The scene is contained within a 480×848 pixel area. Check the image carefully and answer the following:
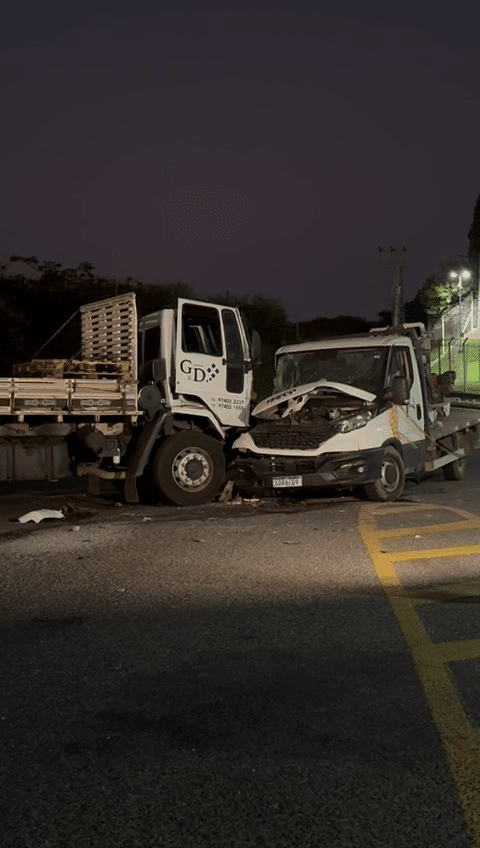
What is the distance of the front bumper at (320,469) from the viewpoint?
1192 cm

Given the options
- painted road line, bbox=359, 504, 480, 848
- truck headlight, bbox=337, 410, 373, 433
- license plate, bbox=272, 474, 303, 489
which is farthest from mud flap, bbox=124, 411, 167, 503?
painted road line, bbox=359, 504, 480, 848

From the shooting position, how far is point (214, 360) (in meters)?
13.1

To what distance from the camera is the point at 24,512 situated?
1199cm

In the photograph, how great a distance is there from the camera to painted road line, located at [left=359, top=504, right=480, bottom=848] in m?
3.47

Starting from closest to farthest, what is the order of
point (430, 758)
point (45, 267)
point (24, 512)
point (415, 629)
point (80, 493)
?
point (430, 758) → point (415, 629) → point (24, 512) → point (80, 493) → point (45, 267)

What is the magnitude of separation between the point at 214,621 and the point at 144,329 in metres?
7.84

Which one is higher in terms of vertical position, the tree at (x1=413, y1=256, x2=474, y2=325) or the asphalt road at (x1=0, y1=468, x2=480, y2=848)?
the tree at (x1=413, y1=256, x2=474, y2=325)

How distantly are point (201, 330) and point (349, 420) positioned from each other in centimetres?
251

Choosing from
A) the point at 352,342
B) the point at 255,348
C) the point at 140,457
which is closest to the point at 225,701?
the point at 140,457

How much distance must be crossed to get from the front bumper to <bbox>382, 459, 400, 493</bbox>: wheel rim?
0.24 metres

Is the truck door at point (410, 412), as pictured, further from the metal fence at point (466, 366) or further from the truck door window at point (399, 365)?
the metal fence at point (466, 366)

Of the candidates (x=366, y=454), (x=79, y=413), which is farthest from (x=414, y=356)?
(x=79, y=413)

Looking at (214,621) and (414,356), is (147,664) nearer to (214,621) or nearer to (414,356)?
(214,621)

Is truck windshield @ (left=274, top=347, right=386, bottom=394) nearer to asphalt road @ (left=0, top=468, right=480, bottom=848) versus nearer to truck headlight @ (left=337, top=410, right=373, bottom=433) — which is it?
truck headlight @ (left=337, top=410, right=373, bottom=433)
